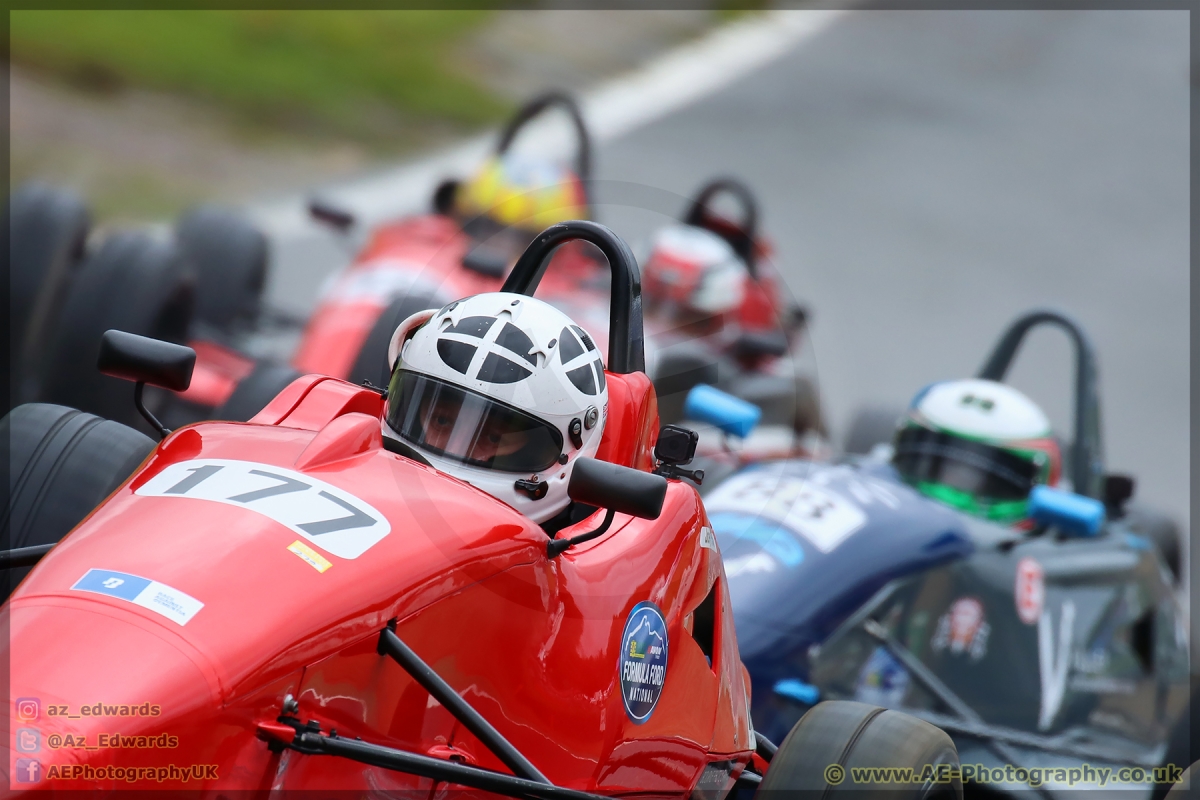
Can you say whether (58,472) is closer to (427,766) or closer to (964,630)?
(427,766)

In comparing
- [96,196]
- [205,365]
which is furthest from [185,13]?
[205,365]

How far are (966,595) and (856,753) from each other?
225 centimetres

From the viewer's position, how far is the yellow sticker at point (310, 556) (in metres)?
2.63

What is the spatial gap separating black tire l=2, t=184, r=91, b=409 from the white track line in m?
5.22

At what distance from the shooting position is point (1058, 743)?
5.42 metres

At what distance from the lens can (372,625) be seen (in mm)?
2645

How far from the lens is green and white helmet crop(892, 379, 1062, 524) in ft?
20.1

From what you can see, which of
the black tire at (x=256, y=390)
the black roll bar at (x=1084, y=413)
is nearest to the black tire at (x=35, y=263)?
the black tire at (x=256, y=390)

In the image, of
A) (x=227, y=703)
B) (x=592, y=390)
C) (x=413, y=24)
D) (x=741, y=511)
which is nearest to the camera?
(x=227, y=703)

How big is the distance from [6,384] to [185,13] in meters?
12.2

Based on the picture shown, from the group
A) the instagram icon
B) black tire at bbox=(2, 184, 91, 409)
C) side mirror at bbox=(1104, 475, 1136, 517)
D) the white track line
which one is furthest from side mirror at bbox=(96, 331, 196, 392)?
the white track line

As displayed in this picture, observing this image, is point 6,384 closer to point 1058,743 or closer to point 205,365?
point 205,365

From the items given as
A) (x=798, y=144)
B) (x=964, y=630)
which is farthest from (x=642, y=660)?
(x=798, y=144)

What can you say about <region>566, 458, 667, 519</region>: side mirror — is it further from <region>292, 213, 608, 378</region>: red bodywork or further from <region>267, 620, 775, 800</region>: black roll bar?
<region>292, 213, 608, 378</region>: red bodywork
